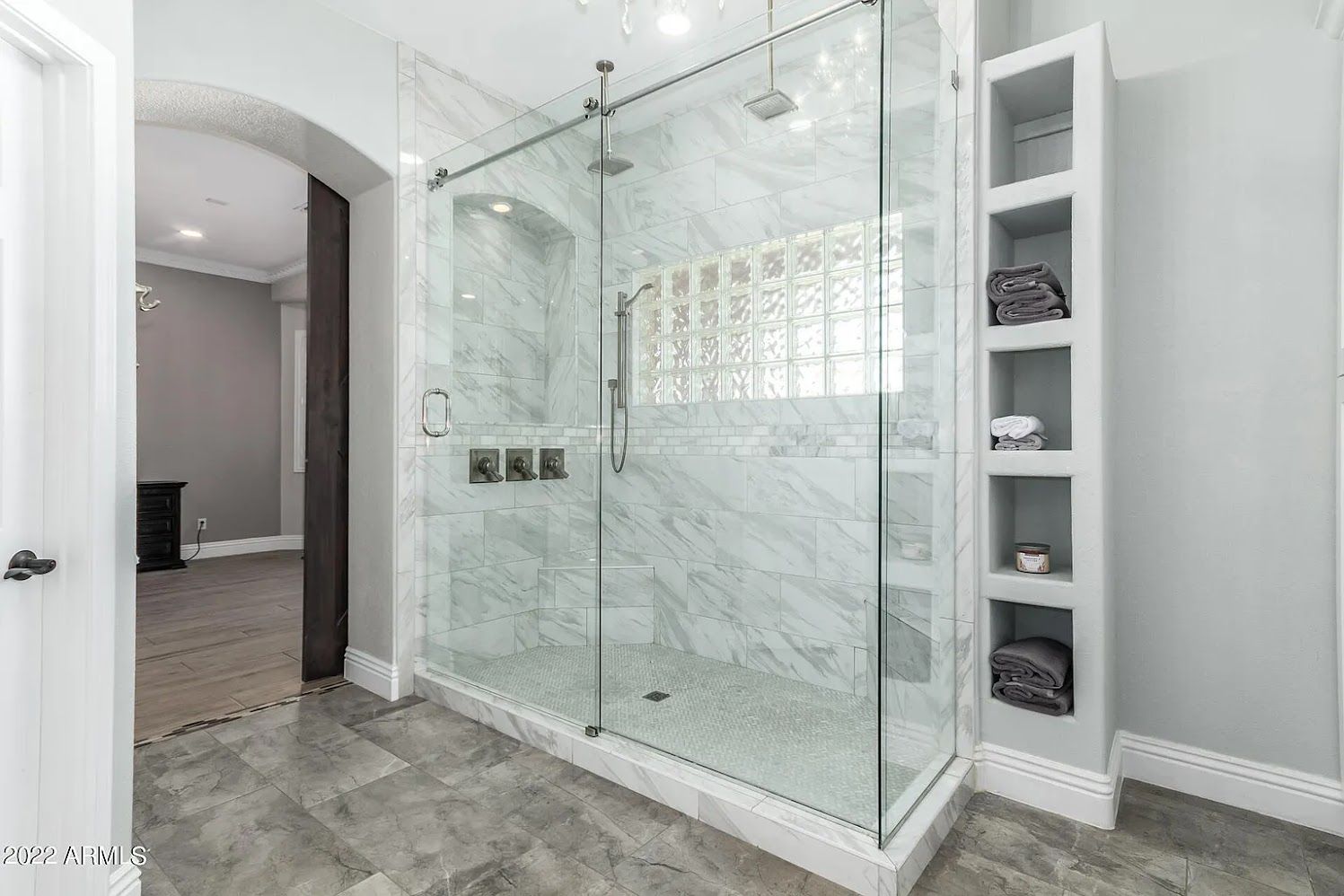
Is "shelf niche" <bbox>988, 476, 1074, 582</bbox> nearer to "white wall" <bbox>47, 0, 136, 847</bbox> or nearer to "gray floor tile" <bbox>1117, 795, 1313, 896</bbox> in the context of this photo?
"gray floor tile" <bbox>1117, 795, 1313, 896</bbox>

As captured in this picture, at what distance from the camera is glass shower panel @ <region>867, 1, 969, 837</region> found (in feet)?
Answer: 5.74

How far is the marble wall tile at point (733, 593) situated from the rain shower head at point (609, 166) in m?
1.46

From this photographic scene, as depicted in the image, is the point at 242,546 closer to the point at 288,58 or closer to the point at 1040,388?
the point at 288,58

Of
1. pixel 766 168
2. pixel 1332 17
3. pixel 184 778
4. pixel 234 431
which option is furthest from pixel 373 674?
pixel 234 431

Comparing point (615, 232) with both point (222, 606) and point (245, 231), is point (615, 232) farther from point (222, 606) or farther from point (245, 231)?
point (245, 231)

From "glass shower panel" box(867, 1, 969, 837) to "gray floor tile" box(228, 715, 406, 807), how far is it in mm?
1576

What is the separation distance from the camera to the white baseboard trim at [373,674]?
280 cm

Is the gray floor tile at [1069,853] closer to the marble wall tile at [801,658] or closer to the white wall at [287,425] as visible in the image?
the marble wall tile at [801,658]

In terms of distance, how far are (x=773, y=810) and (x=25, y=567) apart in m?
1.72

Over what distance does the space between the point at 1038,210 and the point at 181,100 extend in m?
2.78

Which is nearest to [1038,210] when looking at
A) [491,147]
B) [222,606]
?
[491,147]

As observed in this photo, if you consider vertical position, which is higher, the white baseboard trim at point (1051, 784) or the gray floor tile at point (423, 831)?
the white baseboard trim at point (1051, 784)

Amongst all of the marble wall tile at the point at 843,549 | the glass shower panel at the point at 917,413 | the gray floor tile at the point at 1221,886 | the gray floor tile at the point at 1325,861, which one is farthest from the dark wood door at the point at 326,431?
the gray floor tile at the point at 1325,861

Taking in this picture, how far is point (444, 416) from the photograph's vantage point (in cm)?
282
